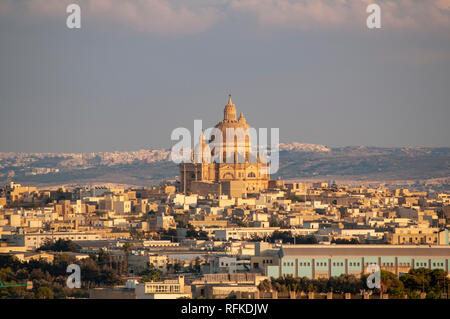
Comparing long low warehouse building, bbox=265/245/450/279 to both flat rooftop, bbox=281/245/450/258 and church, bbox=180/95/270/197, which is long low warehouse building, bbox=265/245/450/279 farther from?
church, bbox=180/95/270/197

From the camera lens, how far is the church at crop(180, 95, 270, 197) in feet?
445

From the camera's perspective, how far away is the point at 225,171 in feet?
460

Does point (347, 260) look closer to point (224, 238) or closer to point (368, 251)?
point (368, 251)

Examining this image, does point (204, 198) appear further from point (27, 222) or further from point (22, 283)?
point (22, 283)

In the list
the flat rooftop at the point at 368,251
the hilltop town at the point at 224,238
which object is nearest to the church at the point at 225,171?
the hilltop town at the point at 224,238

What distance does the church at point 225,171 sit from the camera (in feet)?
445

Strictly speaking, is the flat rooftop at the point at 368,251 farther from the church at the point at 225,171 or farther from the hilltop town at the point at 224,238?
the church at the point at 225,171

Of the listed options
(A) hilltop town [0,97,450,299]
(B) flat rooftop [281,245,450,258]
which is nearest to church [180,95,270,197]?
(A) hilltop town [0,97,450,299]

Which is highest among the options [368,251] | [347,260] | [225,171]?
[225,171]

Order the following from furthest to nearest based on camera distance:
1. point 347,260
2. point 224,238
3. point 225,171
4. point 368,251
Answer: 1. point 225,171
2. point 224,238
3. point 368,251
4. point 347,260

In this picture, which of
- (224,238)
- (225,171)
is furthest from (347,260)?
(225,171)
